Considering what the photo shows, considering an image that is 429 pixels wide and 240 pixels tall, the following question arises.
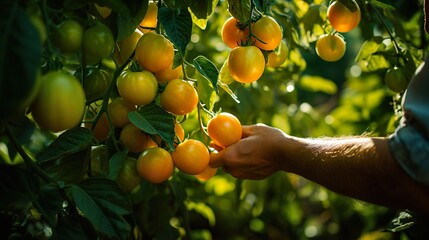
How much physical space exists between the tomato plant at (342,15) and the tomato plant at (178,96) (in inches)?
11.8

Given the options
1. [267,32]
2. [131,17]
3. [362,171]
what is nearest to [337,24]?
[267,32]

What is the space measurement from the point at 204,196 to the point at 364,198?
23.1 inches

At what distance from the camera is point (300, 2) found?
42.1 inches

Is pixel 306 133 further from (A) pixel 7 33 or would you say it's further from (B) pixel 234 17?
(A) pixel 7 33

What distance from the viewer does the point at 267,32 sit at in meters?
0.77

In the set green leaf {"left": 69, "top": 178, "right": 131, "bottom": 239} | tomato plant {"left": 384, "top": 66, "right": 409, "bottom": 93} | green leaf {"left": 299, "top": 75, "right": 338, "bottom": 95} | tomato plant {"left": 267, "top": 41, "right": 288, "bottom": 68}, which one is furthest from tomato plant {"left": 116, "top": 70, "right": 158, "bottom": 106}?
green leaf {"left": 299, "top": 75, "right": 338, "bottom": 95}

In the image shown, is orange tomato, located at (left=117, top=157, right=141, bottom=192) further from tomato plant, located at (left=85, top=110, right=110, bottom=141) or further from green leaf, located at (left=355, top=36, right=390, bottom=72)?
green leaf, located at (left=355, top=36, right=390, bottom=72)

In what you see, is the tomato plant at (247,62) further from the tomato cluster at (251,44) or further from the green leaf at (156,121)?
the green leaf at (156,121)

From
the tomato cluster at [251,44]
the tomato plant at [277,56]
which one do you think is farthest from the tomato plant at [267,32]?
the tomato plant at [277,56]

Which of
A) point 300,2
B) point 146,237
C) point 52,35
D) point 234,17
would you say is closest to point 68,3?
point 52,35

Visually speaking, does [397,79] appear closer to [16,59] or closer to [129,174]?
[129,174]

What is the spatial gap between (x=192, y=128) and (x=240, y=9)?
0.44 metres

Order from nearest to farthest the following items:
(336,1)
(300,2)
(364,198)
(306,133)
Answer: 1. (364,198)
2. (336,1)
3. (300,2)
4. (306,133)

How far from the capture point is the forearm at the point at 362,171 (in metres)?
0.67
